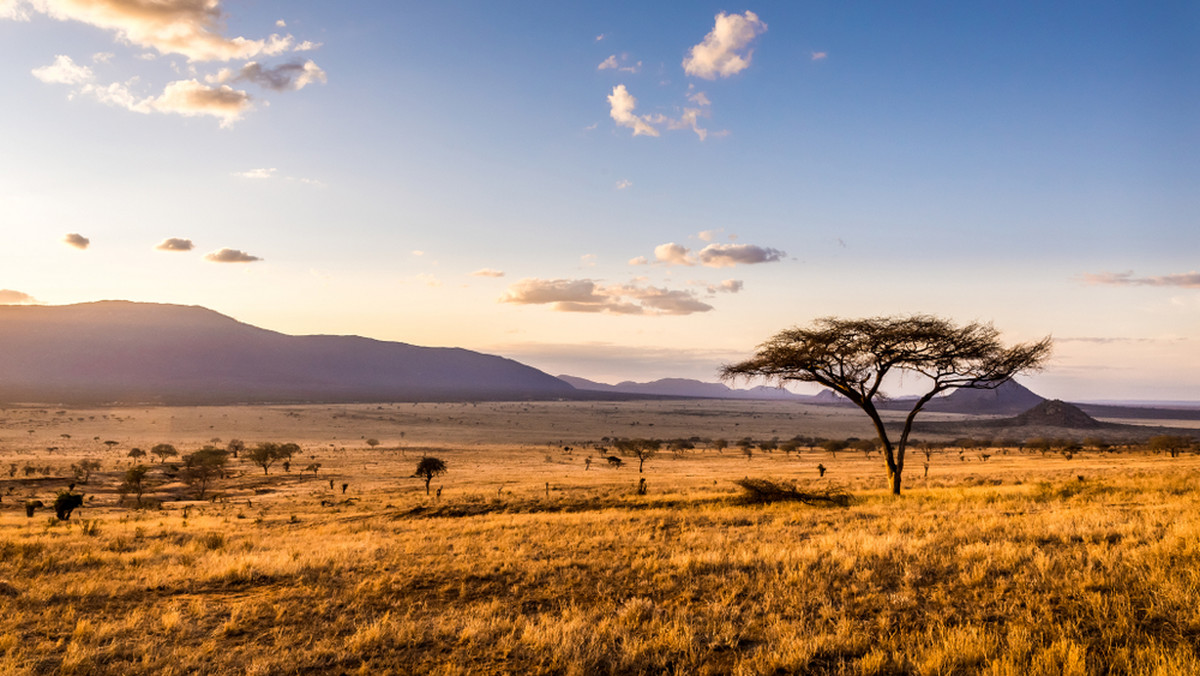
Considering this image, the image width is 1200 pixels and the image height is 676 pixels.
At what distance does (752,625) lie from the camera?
816 centimetres

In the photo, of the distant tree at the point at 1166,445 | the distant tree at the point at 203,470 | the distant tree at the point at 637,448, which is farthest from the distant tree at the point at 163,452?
the distant tree at the point at 1166,445

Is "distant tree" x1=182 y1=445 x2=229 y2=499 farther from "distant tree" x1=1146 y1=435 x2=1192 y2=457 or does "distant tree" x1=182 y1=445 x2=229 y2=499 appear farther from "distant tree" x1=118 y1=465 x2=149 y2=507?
"distant tree" x1=1146 y1=435 x2=1192 y2=457

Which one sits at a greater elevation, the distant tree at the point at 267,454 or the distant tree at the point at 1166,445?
the distant tree at the point at 1166,445

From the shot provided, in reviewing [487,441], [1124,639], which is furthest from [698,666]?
[487,441]

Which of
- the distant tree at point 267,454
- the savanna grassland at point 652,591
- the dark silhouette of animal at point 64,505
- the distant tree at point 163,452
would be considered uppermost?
the savanna grassland at point 652,591

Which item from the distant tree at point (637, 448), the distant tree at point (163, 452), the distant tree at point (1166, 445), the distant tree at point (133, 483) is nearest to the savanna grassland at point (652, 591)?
the distant tree at point (133, 483)

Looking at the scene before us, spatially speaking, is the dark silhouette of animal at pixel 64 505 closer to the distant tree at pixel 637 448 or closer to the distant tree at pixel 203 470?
the distant tree at pixel 203 470

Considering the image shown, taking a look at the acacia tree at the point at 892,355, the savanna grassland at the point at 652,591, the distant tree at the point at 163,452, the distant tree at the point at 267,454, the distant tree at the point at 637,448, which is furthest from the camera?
the distant tree at the point at 637,448

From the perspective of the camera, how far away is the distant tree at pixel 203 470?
4644 cm

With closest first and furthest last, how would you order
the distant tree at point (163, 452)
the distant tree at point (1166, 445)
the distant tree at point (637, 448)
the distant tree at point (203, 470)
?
1. the distant tree at point (203, 470)
2. the distant tree at point (1166, 445)
3. the distant tree at point (163, 452)
4. the distant tree at point (637, 448)

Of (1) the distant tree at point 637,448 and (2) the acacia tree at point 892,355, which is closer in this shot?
(2) the acacia tree at point 892,355

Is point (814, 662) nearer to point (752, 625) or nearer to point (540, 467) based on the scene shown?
point (752, 625)

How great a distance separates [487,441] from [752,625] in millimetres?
93852

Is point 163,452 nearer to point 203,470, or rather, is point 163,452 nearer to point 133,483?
point 133,483
